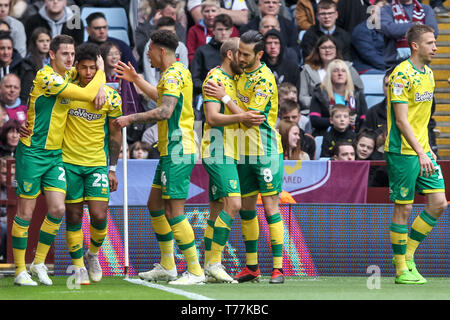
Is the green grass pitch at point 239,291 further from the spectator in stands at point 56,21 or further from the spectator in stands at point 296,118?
the spectator in stands at point 56,21

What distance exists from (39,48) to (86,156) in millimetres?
5901

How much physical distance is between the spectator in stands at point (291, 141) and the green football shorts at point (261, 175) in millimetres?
3314

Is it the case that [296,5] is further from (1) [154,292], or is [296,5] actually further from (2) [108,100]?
(1) [154,292]

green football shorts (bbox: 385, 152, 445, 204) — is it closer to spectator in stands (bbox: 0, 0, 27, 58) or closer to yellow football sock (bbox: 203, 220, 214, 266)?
yellow football sock (bbox: 203, 220, 214, 266)

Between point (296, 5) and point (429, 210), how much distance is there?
795 cm

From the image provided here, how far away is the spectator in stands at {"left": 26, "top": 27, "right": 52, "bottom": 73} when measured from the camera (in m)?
15.1

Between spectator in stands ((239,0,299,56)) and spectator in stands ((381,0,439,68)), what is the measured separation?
158cm

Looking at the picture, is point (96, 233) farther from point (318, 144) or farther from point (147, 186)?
point (318, 144)

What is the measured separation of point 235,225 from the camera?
1133 centimetres

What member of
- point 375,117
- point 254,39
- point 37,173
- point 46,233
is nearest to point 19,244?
point 46,233

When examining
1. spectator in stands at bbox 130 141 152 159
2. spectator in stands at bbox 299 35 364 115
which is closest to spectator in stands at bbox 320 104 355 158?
spectator in stands at bbox 299 35 364 115

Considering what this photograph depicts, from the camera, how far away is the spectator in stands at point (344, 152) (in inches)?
524

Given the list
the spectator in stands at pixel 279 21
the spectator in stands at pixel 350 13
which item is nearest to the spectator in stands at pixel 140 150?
the spectator in stands at pixel 279 21

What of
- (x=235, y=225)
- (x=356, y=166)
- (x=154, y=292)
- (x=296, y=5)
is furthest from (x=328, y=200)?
(x=296, y=5)
